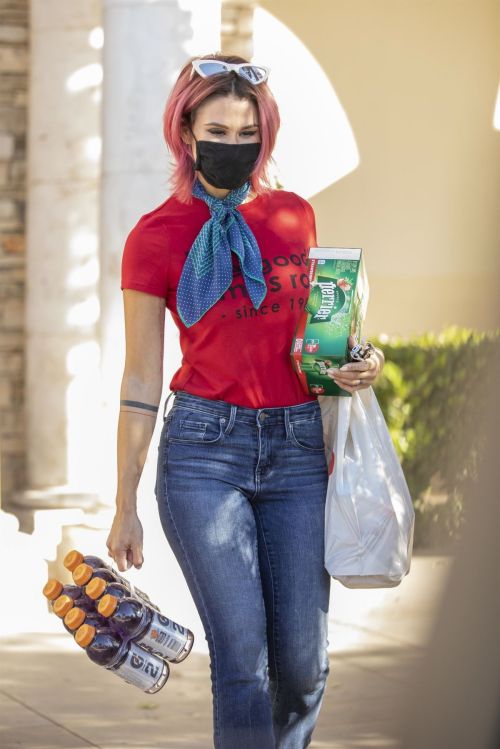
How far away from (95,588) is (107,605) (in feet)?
0.25

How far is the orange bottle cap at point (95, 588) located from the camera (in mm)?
3475

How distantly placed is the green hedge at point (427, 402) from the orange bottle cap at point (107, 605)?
5607mm

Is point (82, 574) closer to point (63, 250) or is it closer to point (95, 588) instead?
point (95, 588)

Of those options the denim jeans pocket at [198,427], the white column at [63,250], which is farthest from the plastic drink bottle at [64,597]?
the white column at [63,250]

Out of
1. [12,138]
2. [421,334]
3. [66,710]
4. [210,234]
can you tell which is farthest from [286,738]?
[421,334]

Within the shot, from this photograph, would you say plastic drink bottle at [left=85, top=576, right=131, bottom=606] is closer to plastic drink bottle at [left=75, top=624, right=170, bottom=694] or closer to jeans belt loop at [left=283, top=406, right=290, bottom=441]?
plastic drink bottle at [left=75, top=624, right=170, bottom=694]

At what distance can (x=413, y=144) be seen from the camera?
1004 centimetres

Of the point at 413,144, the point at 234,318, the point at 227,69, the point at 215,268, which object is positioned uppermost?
the point at 227,69

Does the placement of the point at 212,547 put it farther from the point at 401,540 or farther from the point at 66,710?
the point at 66,710

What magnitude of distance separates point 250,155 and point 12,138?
Result: 202 inches

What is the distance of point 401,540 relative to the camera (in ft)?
11.8

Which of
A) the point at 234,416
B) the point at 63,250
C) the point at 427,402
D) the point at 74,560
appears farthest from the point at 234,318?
the point at 427,402

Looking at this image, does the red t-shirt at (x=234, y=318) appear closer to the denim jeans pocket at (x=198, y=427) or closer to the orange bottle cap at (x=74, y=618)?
the denim jeans pocket at (x=198, y=427)

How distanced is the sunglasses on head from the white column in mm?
4382
